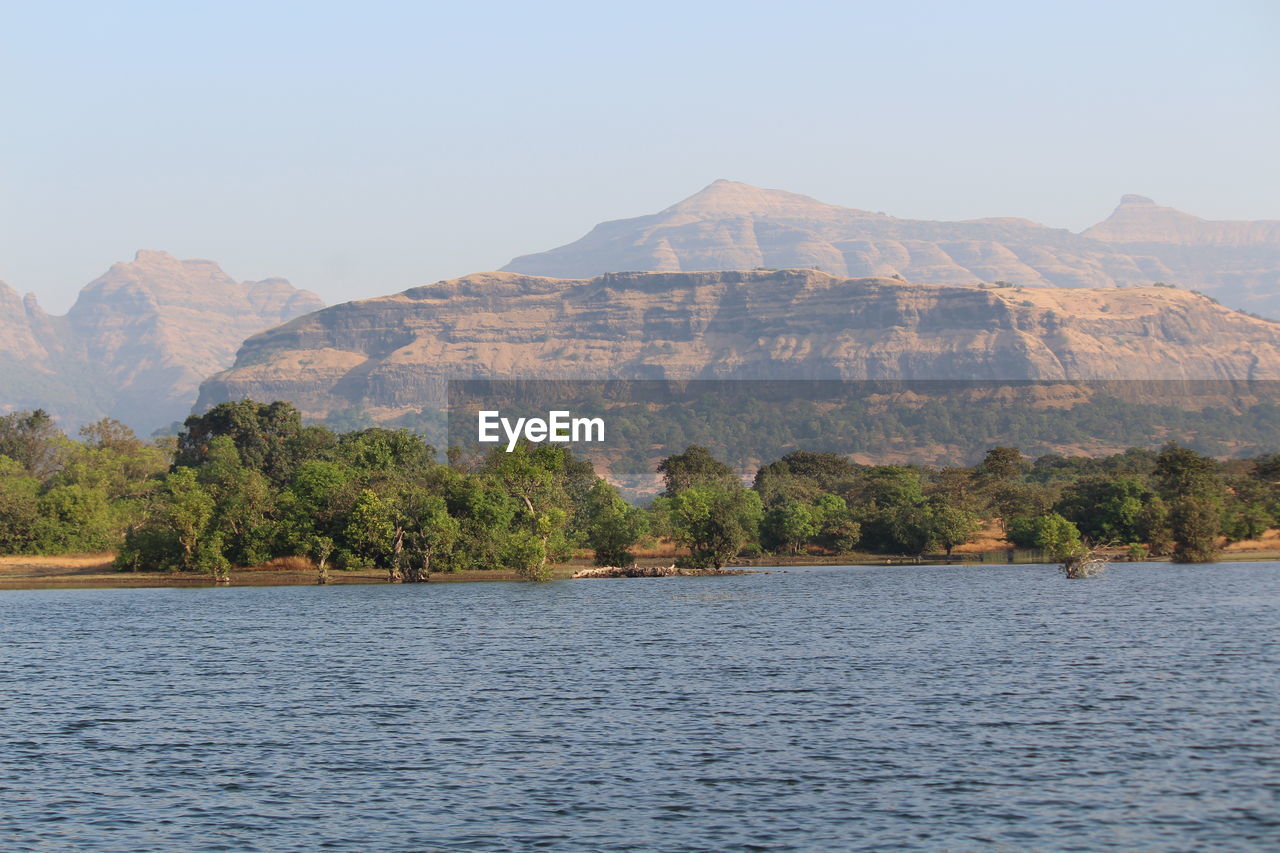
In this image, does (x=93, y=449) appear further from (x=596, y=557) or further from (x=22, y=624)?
(x=22, y=624)

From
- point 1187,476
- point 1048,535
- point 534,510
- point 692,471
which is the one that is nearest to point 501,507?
point 534,510

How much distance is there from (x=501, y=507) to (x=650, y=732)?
7783 cm

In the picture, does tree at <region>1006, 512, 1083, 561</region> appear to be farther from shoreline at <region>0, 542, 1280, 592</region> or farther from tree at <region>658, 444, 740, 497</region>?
tree at <region>658, 444, 740, 497</region>

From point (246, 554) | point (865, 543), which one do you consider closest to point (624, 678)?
point (246, 554)

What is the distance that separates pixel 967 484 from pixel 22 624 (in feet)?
395

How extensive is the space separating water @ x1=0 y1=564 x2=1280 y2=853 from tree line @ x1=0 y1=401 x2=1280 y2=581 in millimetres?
36511

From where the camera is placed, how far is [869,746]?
37.6 meters

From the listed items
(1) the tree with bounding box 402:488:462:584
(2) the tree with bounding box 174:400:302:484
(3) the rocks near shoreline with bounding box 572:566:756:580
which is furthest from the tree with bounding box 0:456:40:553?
(3) the rocks near shoreline with bounding box 572:566:756:580

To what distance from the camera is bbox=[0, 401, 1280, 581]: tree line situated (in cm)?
11600

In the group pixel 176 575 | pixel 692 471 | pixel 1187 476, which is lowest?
pixel 176 575

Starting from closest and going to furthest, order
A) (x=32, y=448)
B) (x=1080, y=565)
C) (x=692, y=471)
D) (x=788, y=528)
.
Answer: (x=1080, y=565)
(x=788, y=528)
(x=692, y=471)
(x=32, y=448)

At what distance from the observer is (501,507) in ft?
385

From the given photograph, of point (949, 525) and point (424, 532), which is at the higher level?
point (424, 532)

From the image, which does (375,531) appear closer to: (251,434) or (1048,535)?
(1048,535)
